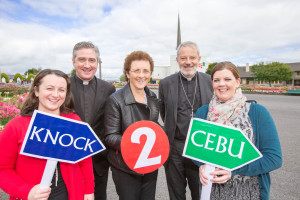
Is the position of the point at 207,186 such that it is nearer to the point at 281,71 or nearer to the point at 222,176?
the point at 222,176

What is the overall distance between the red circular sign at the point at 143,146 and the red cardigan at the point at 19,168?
0.49 metres

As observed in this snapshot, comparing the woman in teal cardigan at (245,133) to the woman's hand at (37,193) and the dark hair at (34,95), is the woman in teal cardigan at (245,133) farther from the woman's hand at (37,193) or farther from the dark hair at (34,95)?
the dark hair at (34,95)

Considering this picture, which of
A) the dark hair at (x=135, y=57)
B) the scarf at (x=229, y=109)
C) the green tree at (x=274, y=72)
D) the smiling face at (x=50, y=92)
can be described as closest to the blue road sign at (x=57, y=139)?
the smiling face at (x=50, y=92)

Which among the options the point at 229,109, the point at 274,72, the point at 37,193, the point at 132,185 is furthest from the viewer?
the point at 274,72

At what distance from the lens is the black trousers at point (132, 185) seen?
194 cm

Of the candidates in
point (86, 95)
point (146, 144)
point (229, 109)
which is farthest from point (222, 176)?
point (86, 95)

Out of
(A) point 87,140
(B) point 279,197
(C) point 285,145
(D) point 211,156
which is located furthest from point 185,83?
(C) point 285,145

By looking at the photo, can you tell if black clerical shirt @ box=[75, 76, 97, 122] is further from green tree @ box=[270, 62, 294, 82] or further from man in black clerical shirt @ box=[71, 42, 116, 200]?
green tree @ box=[270, 62, 294, 82]

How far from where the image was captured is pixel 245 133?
64.7 inches

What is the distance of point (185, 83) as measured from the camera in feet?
8.88

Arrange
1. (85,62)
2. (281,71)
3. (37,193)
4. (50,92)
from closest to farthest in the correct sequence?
(37,193) → (50,92) → (85,62) → (281,71)

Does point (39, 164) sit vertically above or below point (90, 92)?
below

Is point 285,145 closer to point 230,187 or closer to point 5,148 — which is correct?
point 230,187

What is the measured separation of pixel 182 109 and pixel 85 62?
53.1 inches
